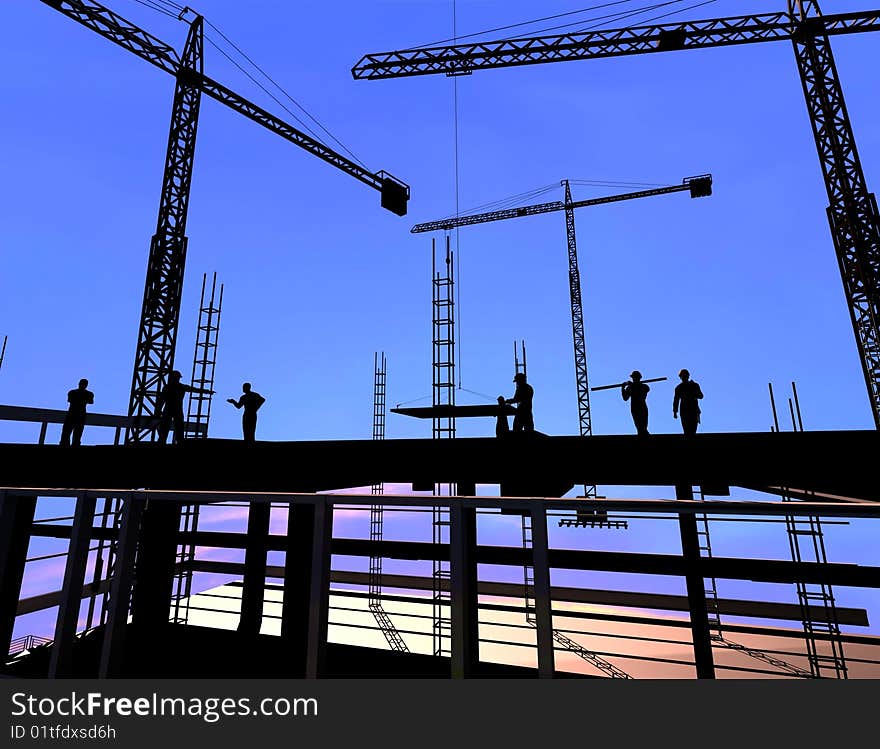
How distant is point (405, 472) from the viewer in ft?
35.3

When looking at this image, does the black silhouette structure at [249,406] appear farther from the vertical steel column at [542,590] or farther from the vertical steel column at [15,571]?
the vertical steel column at [542,590]

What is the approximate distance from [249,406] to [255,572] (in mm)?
8819

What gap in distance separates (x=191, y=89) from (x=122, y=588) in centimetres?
3367

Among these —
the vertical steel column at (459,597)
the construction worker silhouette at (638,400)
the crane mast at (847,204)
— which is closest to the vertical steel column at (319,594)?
the vertical steel column at (459,597)

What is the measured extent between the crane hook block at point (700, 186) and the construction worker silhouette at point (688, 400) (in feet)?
213

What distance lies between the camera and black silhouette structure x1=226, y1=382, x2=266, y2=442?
14.0 metres

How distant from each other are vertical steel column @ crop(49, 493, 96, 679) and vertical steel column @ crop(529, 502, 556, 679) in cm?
434

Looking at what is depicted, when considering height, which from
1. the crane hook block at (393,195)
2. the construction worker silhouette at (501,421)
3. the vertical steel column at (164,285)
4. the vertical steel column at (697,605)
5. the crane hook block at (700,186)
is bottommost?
the vertical steel column at (697,605)

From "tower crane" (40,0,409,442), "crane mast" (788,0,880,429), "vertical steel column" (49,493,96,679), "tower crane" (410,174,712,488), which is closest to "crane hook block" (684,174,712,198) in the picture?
"tower crane" (410,174,712,488)

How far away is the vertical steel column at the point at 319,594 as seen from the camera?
4016 millimetres
